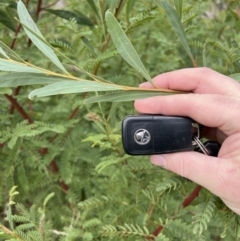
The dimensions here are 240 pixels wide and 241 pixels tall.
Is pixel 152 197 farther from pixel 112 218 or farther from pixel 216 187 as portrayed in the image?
pixel 216 187

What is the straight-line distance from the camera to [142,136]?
68 centimetres

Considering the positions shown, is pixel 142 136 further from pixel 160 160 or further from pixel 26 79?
pixel 26 79

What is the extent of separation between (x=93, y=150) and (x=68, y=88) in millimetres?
507

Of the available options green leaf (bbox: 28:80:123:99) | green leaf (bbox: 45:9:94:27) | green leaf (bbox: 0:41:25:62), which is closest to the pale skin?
green leaf (bbox: 28:80:123:99)

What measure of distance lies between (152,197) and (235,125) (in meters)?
0.31

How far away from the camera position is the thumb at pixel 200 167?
2.09 ft

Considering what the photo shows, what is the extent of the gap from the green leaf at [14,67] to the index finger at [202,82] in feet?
0.86

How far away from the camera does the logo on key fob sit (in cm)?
68

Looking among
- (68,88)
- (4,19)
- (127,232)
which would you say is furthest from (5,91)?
(127,232)

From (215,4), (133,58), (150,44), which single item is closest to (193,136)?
(133,58)

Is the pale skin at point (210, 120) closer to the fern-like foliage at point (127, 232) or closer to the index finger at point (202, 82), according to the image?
the index finger at point (202, 82)

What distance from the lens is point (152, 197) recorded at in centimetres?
87

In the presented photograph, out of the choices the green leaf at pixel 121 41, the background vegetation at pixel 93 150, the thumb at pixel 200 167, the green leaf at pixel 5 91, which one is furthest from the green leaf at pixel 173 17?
the green leaf at pixel 5 91

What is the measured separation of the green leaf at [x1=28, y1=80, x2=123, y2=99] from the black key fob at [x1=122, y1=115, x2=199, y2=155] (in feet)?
0.32
